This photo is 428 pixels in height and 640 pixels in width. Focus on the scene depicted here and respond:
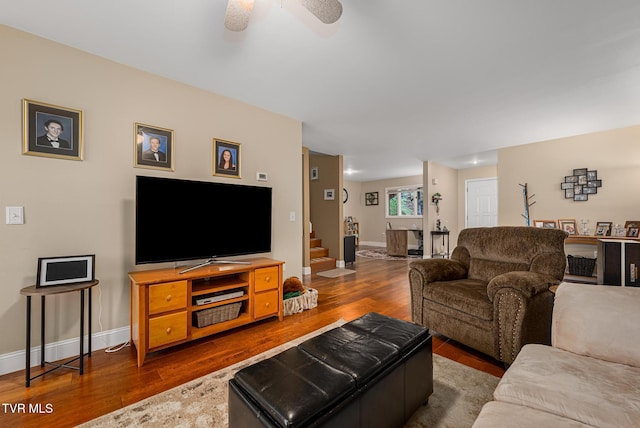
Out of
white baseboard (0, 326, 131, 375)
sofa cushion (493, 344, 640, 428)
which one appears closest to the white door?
sofa cushion (493, 344, 640, 428)

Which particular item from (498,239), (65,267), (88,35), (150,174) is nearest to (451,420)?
(498,239)

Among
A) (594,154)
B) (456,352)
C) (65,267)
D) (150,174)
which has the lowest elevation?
(456,352)

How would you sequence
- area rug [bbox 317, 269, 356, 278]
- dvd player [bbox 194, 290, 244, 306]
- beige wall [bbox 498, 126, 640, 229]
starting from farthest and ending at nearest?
area rug [bbox 317, 269, 356, 278]
beige wall [bbox 498, 126, 640, 229]
dvd player [bbox 194, 290, 244, 306]

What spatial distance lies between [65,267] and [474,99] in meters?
4.17

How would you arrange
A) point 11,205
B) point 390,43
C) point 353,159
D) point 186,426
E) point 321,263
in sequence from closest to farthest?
point 186,426, point 11,205, point 390,43, point 321,263, point 353,159

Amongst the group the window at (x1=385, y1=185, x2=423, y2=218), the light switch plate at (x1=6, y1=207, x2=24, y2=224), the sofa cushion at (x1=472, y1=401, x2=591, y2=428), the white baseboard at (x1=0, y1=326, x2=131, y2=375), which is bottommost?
the white baseboard at (x1=0, y1=326, x2=131, y2=375)

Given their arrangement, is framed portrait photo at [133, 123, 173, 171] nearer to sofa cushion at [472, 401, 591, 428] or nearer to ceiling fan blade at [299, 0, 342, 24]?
ceiling fan blade at [299, 0, 342, 24]

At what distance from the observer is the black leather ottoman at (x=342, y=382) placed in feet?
3.09

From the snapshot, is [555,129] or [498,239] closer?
[498,239]

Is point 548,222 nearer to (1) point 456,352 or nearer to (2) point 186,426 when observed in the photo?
(1) point 456,352

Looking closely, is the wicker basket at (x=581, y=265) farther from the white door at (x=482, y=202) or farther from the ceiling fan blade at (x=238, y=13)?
the ceiling fan blade at (x=238, y=13)

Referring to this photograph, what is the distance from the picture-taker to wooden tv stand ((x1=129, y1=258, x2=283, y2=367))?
6.43ft

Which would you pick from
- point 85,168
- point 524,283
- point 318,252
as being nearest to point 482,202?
point 318,252

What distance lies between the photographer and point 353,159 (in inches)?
241
